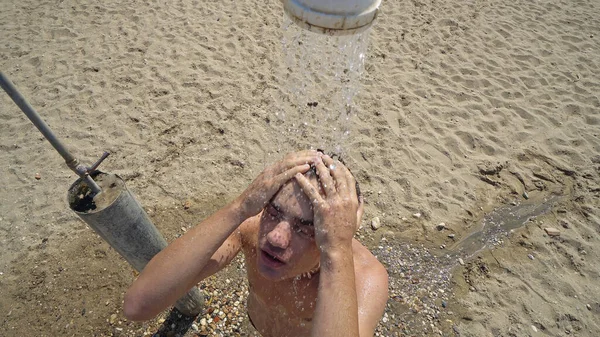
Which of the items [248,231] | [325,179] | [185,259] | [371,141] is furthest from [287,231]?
[371,141]

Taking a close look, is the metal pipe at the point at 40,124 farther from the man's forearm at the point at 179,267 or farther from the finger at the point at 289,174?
the finger at the point at 289,174

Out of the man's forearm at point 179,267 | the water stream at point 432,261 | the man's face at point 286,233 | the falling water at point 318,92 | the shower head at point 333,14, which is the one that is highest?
the shower head at point 333,14

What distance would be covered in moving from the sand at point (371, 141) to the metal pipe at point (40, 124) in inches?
68.2

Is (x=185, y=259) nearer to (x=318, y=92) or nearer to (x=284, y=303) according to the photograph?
(x=284, y=303)

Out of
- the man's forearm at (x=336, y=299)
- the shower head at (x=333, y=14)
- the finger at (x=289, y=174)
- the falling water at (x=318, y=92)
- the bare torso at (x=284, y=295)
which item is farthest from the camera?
the falling water at (x=318, y=92)

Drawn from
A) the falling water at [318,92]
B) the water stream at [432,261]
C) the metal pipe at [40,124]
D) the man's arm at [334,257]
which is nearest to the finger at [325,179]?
the man's arm at [334,257]

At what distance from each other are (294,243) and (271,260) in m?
0.14

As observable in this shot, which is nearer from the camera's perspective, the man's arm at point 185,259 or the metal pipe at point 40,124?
the metal pipe at point 40,124

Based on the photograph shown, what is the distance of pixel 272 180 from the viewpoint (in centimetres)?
172

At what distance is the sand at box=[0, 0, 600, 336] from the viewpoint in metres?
3.51

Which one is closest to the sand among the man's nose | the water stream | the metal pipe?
the water stream

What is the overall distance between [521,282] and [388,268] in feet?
4.10

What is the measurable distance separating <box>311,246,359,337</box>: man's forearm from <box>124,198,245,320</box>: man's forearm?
1.56 feet

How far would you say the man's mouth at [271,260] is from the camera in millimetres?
1760
